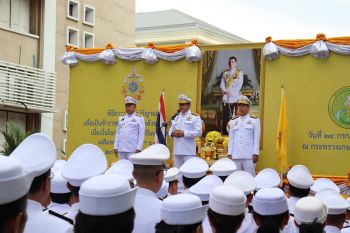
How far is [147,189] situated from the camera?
355 centimetres

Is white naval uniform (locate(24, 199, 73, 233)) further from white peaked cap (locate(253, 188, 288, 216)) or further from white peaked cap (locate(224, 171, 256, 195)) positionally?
white peaked cap (locate(224, 171, 256, 195))

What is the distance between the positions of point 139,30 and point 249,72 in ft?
101

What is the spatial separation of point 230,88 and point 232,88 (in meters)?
0.04

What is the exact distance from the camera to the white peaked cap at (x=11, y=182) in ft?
6.93

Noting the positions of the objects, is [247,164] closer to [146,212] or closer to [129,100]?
[129,100]

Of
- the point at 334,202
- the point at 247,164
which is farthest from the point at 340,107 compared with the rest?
the point at 334,202

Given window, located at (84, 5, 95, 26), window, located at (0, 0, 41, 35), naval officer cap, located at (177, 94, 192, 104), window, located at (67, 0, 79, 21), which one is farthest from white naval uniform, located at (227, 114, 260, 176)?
window, located at (84, 5, 95, 26)

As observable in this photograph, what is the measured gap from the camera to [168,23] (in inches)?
1613

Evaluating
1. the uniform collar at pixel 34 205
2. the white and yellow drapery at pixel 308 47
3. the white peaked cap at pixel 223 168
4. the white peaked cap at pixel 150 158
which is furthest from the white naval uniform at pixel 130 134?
the uniform collar at pixel 34 205

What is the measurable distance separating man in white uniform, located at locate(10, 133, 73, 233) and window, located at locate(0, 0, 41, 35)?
1902 cm

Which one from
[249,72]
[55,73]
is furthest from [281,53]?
[55,73]

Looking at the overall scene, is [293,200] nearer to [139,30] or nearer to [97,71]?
[97,71]

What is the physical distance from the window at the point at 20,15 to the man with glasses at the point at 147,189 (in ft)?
61.6

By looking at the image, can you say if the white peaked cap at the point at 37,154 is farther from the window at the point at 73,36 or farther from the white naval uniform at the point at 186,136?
the window at the point at 73,36
